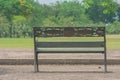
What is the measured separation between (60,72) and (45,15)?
338 ft

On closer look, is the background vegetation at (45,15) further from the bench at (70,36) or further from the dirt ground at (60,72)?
the bench at (70,36)

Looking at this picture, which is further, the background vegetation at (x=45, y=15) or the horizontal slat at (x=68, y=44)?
the background vegetation at (x=45, y=15)

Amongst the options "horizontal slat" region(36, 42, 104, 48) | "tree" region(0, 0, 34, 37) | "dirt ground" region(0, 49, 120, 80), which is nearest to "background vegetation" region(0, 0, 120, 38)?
"tree" region(0, 0, 34, 37)

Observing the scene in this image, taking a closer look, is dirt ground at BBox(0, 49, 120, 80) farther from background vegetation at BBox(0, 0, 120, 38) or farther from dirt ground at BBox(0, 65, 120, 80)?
background vegetation at BBox(0, 0, 120, 38)

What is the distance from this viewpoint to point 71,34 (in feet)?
34.9

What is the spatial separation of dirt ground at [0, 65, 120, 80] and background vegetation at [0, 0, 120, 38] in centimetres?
2663

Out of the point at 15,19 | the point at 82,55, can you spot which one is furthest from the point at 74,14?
the point at 82,55

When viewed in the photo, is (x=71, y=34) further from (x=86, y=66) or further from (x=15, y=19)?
(x=15, y=19)

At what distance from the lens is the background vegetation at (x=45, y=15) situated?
7375 cm

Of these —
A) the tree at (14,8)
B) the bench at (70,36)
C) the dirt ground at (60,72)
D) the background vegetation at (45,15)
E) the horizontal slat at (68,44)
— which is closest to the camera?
the dirt ground at (60,72)

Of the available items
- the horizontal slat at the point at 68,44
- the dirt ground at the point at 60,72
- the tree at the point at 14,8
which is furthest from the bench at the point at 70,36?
the tree at the point at 14,8

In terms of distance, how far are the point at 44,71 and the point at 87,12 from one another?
124 m

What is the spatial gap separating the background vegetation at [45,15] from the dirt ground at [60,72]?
26.6 metres

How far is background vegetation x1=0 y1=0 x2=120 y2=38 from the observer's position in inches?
2904
